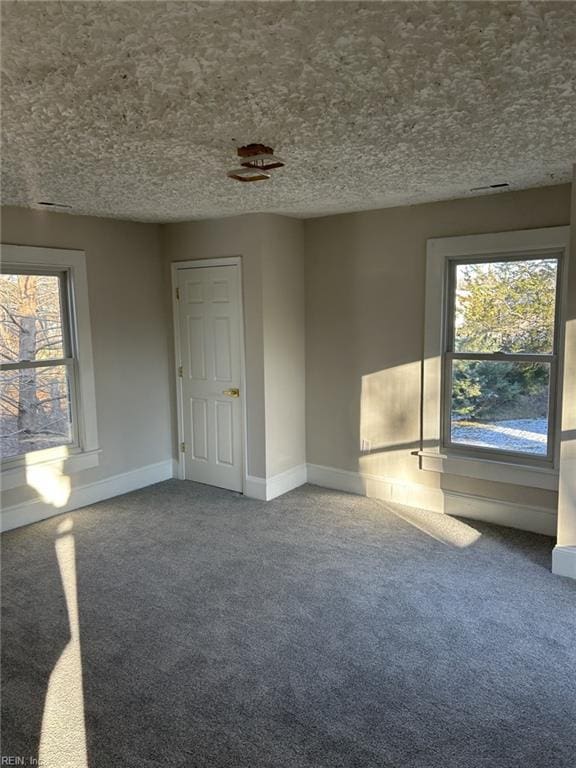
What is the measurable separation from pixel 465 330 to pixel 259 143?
2.25 meters

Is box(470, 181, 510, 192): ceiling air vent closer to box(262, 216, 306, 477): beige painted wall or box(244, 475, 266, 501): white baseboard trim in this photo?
box(262, 216, 306, 477): beige painted wall

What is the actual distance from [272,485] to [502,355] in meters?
2.12

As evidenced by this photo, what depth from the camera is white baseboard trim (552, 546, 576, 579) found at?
318 centimetres

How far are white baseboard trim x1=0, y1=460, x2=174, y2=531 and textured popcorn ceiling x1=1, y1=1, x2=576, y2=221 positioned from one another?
233 cm

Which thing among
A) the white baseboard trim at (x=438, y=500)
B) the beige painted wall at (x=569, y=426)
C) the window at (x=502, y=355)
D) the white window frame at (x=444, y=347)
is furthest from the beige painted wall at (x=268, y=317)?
the beige painted wall at (x=569, y=426)

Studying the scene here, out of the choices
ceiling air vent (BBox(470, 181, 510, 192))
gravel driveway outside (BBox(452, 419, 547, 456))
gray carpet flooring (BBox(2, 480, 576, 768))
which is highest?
ceiling air vent (BBox(470, 181, 510, 192))

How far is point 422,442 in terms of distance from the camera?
4230 millimetres

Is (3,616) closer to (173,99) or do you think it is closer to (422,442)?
(173,99)

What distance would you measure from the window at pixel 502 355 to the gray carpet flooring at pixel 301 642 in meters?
0.70

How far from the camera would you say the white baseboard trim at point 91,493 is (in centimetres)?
405

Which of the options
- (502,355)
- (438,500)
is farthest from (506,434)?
(438,500)

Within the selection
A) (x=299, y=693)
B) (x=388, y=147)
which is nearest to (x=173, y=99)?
(x=388, y=147)

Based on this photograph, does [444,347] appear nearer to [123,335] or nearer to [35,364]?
[123,335]

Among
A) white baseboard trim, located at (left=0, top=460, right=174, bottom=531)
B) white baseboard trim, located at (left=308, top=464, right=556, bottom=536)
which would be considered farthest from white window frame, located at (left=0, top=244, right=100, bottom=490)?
white baseboard trim, located at (left=308, top=464, right=556, bottom=536)
